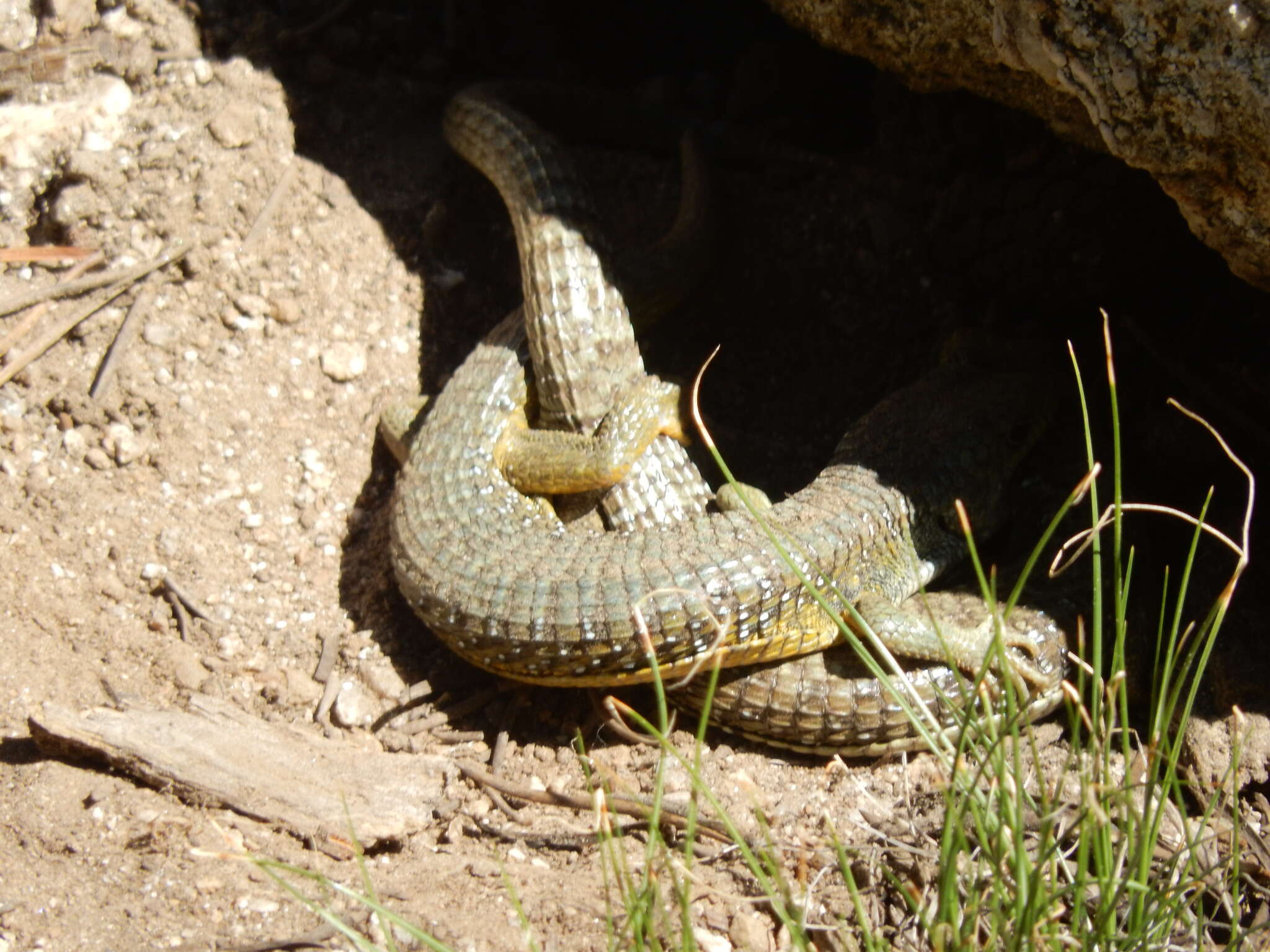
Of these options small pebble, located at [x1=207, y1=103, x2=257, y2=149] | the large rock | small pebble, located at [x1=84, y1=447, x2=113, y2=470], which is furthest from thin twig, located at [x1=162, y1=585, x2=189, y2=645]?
the large rock

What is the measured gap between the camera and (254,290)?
4.86 m

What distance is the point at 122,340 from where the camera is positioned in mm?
4574

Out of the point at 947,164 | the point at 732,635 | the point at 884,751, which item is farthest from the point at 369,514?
the point at 947,164

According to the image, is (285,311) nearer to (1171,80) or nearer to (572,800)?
(572,800)

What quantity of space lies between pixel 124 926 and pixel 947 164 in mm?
4603

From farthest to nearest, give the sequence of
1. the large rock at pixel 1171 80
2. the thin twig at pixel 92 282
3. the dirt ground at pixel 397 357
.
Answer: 1. the thin twig at pixel 92 282
2. the dirt ground at pixel 397 357
3. the large rock at pixel 1171 80

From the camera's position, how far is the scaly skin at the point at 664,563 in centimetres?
390

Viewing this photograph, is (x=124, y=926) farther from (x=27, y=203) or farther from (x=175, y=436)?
(x=27, y=203)

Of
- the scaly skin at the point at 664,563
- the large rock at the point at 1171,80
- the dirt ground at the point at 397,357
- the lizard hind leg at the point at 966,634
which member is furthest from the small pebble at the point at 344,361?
the large rock at the point at 1171,80

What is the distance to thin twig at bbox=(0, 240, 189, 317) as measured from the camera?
4.52 m

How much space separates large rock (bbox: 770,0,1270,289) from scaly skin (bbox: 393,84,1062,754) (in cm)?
144

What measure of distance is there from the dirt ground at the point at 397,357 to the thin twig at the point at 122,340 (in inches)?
1.4

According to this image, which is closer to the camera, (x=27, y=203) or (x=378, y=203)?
(x=27, y=203)

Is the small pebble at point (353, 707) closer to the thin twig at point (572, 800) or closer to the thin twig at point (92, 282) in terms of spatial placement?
the thin twig at point (572, 800)
